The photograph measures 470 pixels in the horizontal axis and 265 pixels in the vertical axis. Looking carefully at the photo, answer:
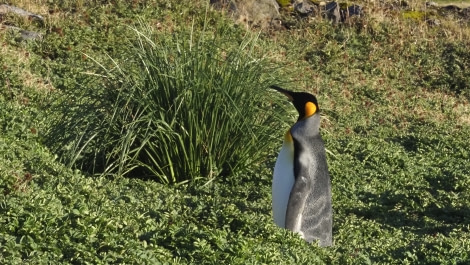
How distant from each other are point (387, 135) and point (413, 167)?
1.91 metres

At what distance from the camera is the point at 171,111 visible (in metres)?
8.22

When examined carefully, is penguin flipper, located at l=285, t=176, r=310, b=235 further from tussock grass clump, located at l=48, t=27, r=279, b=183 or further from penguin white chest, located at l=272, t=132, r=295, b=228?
tussock grass clump, located at l=48, t=27, r=279, b=183

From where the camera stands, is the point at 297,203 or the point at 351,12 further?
the point at 351,12

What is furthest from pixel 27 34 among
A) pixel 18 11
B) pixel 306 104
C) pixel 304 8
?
pixel 306 104

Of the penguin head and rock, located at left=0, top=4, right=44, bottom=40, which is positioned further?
rock, located at left=0, top=4, right=44, bottom=40

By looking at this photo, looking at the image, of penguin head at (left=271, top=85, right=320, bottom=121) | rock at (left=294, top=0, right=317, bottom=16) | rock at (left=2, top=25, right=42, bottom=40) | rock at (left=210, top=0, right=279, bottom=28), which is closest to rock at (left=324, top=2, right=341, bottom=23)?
rock at (left=294, top=0, right=317, bottom=16)

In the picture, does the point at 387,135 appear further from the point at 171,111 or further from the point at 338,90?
the point at 171,111

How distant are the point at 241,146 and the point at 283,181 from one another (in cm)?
156

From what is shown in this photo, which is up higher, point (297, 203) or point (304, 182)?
point (304, 182)

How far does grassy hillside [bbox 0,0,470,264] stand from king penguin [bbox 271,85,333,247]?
306mm

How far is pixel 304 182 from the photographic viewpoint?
22.9 feet

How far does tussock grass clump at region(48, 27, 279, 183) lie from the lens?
809 cm

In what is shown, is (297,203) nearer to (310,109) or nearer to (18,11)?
(310,109)

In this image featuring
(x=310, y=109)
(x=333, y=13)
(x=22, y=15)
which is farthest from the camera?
(x=333, y=13)
